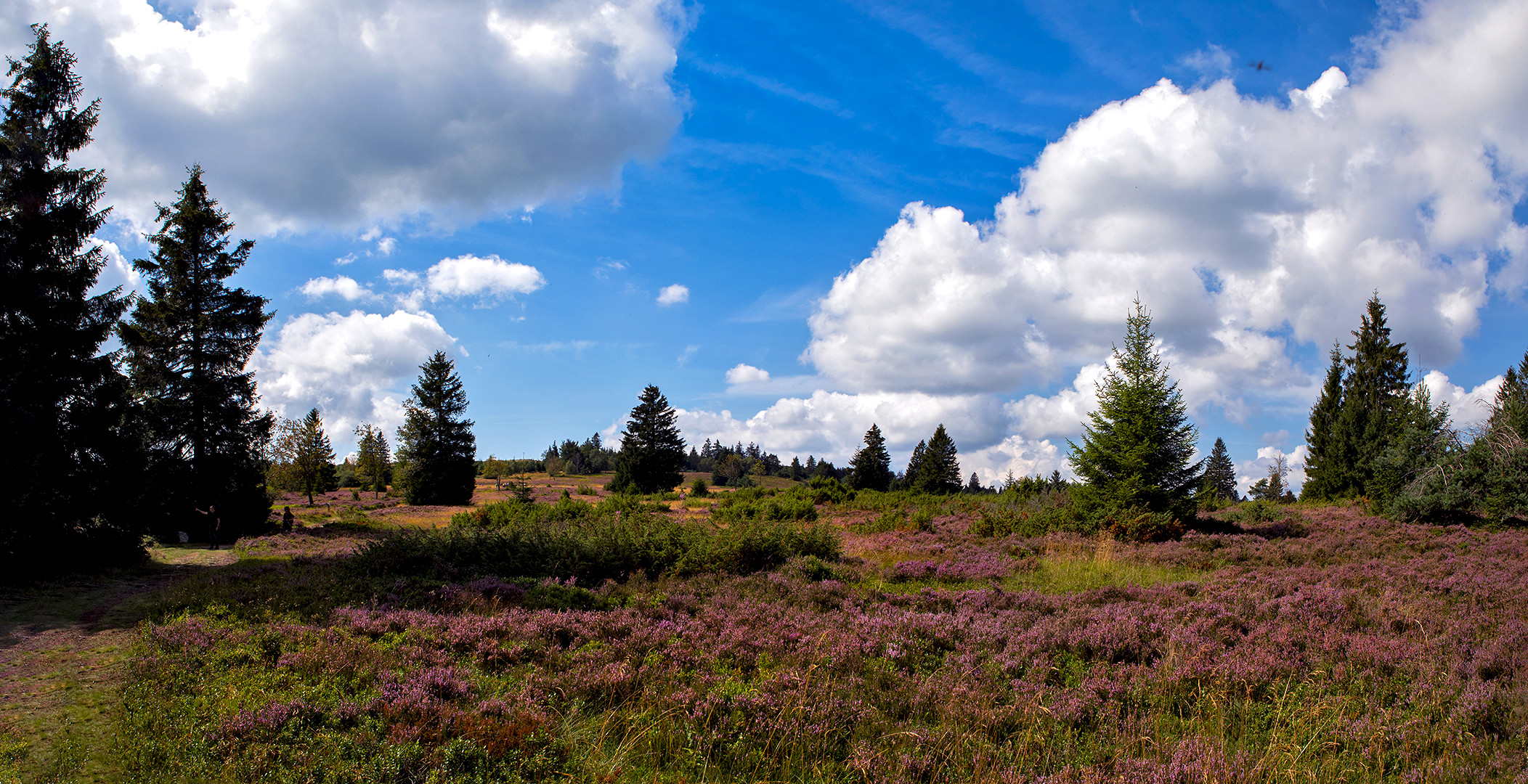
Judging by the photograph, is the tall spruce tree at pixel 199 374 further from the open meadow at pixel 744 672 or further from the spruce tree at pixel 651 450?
the spruce tree at pixel 651 450

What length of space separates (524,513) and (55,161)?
16.2 metres

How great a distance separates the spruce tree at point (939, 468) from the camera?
61.0 meters

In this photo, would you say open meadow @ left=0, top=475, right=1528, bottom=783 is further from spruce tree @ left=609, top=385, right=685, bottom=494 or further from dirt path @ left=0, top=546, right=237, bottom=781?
spruce tree @ left=609, top=385, right=685, bottom=494

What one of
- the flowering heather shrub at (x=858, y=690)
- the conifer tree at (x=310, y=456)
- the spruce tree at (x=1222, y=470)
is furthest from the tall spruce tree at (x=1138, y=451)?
the spruce tree at (x=1222, y=470)

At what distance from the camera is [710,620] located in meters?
8.71

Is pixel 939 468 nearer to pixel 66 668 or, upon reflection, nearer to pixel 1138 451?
pixel 1138 451

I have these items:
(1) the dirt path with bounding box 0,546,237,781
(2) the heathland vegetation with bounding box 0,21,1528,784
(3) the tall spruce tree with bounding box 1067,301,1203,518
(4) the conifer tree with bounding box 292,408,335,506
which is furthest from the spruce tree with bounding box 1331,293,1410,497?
(4) the conifer tree with bounding box 292,408,335,506

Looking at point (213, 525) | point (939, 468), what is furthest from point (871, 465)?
point (213, 525)

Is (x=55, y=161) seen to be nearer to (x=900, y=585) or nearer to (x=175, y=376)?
(x=175, y=376)

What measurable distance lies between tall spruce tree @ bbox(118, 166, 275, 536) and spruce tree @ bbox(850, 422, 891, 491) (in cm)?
4933

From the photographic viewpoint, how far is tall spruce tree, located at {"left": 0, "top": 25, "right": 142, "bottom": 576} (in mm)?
14250

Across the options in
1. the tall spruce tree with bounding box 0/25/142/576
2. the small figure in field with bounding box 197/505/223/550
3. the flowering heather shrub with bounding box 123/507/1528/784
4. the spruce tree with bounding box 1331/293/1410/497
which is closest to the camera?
the flowering heather shrub with bounding box 123/507/1528/784

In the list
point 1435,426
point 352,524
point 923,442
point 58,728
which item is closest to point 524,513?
point 352,524

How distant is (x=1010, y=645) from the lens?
305 inches
